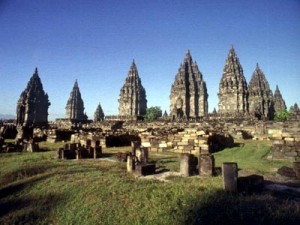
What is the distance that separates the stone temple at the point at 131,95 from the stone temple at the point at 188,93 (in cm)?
987

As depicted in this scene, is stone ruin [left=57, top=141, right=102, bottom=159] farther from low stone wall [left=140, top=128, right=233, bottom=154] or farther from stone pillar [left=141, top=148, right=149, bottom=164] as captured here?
low stone wall [left=140, top=128, right=233, bottom=154]

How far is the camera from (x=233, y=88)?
48.8m

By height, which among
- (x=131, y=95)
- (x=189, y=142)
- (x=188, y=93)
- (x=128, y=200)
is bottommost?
(x=128, y=200)

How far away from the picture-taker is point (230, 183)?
602cm

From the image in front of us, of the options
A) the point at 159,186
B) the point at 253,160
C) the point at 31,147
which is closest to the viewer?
the point at 159,186

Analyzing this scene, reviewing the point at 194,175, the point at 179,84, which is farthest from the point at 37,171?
the point at 179,84

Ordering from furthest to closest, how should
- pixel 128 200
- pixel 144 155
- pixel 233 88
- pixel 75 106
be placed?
pixel 75 106
pixel 233 88
pixel 144 155
pixel 128 200

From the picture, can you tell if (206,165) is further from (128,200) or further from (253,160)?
(253,160)

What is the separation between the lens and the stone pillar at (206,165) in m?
7.70

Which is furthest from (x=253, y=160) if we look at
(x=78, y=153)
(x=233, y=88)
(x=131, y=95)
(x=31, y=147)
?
(x=131, y=95)

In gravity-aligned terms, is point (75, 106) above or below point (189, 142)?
above

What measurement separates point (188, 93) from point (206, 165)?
58.4 meters

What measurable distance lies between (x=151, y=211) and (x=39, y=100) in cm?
6766

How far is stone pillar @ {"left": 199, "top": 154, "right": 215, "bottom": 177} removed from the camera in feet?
25.3
